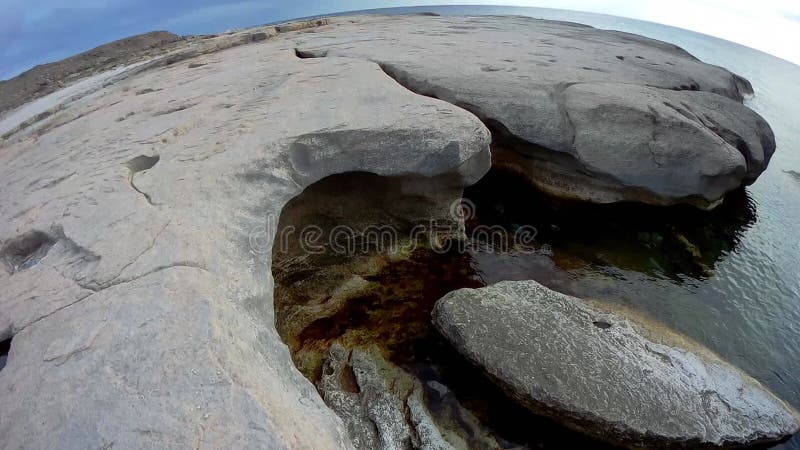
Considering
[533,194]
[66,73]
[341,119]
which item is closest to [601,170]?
[533,194]

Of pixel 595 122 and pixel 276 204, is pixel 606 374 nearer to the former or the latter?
pixel 276 204

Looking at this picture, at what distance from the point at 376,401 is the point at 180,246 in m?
2.21

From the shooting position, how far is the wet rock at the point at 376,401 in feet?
12.6

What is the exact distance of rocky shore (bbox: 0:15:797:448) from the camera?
235 centimetres

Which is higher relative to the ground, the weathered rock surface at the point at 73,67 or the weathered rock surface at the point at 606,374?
the weathered rock surface at the point at 73,67

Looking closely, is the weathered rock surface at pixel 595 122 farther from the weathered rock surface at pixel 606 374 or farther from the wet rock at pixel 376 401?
the wet rock at pixel 376 401

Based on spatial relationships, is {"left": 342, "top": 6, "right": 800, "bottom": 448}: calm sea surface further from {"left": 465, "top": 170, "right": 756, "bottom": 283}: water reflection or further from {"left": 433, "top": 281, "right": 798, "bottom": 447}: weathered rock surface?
{"left": 433, "top": 281, "right": 798, "bottom": 447}: weathered rock surface

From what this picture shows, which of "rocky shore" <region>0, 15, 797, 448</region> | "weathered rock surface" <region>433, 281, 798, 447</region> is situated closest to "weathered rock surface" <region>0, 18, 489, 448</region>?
"rocky shore" <region>0, 15, 797, 448</region>

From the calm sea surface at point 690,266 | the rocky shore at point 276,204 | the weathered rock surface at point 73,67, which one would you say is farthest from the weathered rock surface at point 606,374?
the weathered rock surface at point 73,67

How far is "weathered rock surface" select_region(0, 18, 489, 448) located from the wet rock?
1.39 m

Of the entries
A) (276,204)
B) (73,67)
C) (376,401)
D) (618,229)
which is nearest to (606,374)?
(376,401)

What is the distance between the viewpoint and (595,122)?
7008 mm

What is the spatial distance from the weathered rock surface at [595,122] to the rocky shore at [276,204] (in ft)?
0.13

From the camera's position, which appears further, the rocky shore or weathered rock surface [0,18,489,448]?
the rocky shore
